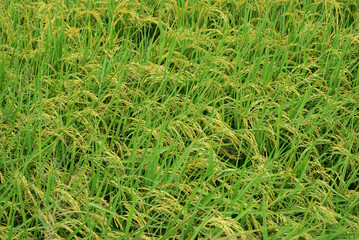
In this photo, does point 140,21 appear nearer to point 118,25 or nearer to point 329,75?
point 118,25

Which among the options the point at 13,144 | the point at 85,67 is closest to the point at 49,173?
the point at 13,144

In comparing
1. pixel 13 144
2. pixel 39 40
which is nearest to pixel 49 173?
pixel 13 144

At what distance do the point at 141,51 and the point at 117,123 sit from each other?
34.0 inches

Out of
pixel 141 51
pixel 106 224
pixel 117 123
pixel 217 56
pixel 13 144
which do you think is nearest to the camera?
pixel 106 224

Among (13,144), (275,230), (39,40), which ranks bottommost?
(275,230)

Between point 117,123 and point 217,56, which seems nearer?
point 117,123

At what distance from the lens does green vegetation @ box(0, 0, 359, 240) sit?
1938mm

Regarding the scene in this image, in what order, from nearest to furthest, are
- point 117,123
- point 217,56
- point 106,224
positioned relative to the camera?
point 106,224
point 117,123
point 217,56

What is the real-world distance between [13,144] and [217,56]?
4.93ft

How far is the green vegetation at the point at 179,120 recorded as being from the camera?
1938mm

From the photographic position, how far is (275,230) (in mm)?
2010

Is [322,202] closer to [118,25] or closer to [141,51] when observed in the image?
[141,51]

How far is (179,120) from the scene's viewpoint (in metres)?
2.40

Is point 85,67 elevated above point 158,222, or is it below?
above
